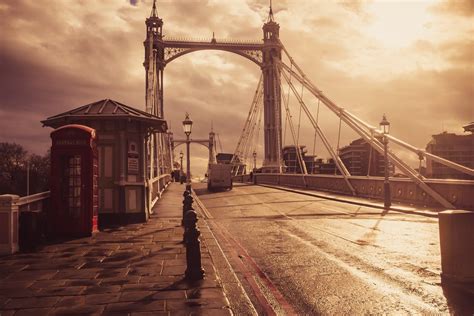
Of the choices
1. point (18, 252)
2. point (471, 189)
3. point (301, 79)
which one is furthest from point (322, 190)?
point (18, 252)

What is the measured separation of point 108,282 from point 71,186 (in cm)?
572

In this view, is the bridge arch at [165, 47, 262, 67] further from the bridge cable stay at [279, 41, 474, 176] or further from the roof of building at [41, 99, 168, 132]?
the roof of building at [41, 99, 168, 132]

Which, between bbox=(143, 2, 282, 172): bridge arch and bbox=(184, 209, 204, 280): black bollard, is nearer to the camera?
bbox=(184, 209, 204, 280): black bollard

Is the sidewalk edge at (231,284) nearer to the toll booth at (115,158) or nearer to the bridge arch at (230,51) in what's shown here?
the toll booth at (115,158)

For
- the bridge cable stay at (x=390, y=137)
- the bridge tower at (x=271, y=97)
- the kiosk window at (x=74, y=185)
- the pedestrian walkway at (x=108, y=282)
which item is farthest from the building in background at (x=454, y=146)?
the pedestrian walkway at (x=108, y=282)

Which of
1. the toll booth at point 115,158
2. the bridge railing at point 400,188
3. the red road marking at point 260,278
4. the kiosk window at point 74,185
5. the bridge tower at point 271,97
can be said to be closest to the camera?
the red road marking at point 260,278

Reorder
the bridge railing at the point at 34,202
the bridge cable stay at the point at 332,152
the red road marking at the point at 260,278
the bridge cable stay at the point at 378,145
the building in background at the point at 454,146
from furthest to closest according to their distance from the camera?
the building in background at the point at 454,146 → the bridge cable stay at the point at 332,152 → the bridge cable stay at the point at 378,145 → the bridge railing at the point at 34,202 → the red road marking at the point at 260,278

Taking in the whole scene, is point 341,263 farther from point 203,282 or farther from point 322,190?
point 322,190

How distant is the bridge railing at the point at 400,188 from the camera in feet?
58.9

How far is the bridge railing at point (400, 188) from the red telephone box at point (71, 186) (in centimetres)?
1404

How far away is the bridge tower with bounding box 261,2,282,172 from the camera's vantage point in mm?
54594

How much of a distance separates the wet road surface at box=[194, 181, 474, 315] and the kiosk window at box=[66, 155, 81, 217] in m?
3.79

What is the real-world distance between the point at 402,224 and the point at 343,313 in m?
9.93

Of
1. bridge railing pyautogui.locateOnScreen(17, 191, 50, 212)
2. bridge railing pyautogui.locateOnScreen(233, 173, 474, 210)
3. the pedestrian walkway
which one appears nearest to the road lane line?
the pedestrian walkway
